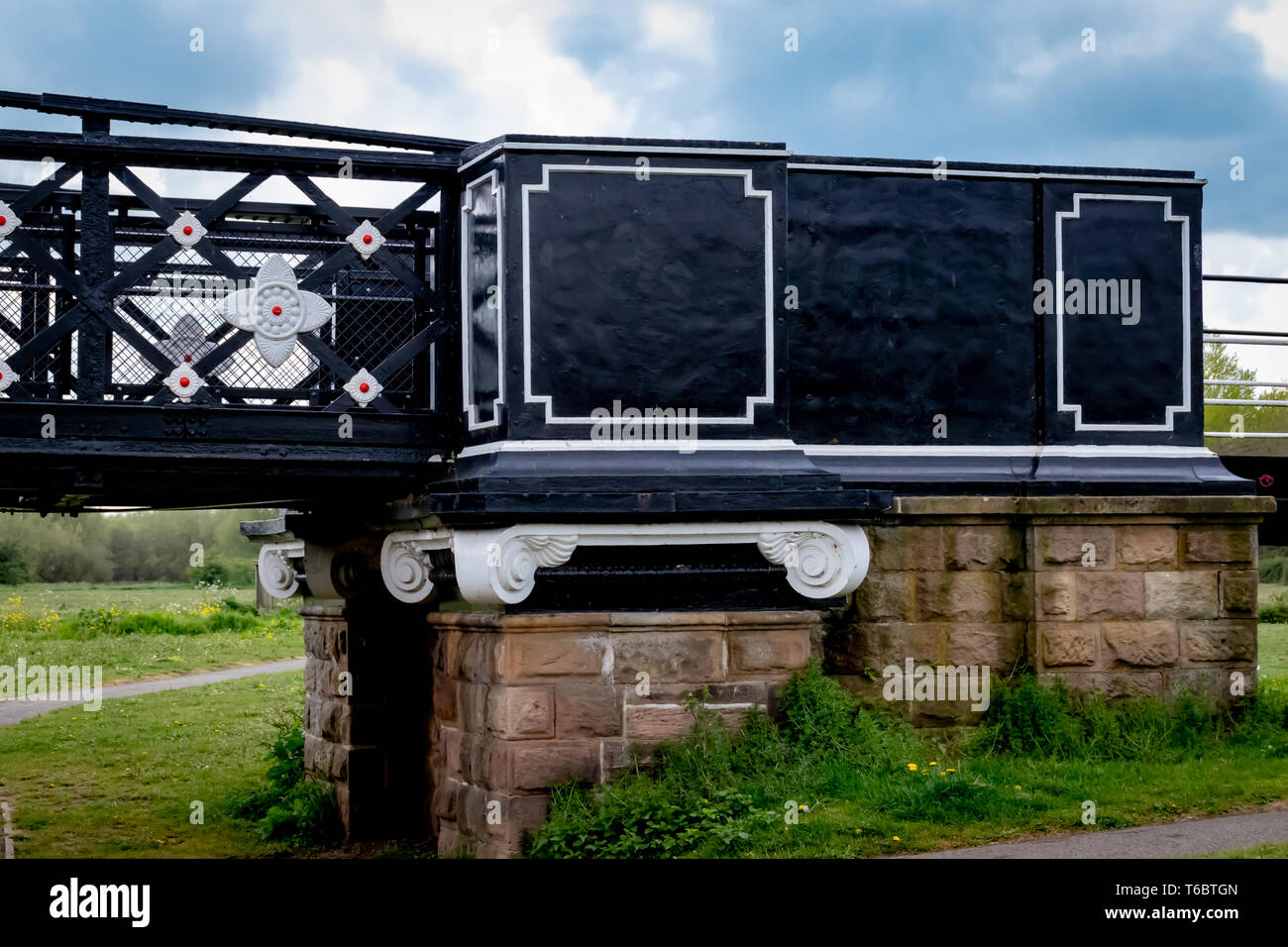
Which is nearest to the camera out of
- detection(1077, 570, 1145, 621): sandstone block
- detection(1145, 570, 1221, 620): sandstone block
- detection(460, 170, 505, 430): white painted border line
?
detection(460, 170, 505, 430): white painted border line

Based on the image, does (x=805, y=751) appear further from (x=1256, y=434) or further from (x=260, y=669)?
(x=260, y=669)

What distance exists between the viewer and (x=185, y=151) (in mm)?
9266

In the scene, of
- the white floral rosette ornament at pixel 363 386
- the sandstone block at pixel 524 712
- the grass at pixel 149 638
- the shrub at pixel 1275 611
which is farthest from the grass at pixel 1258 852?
the shrub at pixel 1275 611

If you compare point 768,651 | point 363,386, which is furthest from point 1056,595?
point 363,386

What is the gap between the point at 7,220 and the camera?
29.3 feet

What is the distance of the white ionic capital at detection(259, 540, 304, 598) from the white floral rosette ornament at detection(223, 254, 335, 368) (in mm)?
3846

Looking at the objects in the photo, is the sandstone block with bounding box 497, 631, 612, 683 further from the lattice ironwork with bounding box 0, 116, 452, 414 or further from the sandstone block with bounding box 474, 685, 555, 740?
the lattice ironwork with bounding box 0, 116, 452, 414

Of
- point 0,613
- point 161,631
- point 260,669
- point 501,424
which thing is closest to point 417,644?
point 501,424

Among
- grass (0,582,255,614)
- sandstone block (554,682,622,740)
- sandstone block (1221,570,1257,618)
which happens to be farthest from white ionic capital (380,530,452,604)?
grass (0,582,255,614)

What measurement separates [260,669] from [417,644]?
1452 centimetres

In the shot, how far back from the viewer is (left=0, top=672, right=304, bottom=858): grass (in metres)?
12.2

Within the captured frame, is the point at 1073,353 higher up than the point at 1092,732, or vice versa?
the point at 1073,353

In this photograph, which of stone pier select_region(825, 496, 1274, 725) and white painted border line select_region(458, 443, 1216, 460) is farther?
white painted border line select_region(458, 443, 1216, 460)
